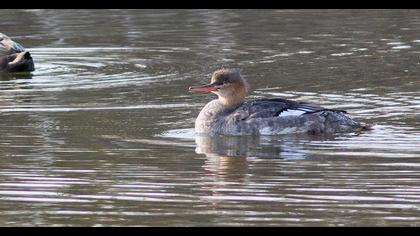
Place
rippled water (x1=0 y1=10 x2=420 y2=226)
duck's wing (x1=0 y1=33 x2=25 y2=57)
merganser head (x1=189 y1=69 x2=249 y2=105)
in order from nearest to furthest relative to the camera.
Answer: rippled water (x1=0 y1=10 x2=420 y2=226) < merganser head (x1=189 y1=69 x2=249 y2=105) < duck's wing (x1=0 y1=33 x2=25 y2=57)

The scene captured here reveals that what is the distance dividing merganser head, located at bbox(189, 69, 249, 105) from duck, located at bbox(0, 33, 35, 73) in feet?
17.0

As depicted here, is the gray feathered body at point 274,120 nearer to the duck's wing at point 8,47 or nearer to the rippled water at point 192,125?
the rippled water at point 192,125

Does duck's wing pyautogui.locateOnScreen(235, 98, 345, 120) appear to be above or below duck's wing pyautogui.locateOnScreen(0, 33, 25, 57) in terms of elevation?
above

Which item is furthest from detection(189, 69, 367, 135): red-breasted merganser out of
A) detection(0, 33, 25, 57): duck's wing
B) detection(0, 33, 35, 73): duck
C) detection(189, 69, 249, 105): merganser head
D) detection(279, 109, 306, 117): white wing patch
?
detection(0, 33, 25, 57): duck's wing

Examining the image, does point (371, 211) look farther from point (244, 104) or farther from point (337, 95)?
point (337, 95)

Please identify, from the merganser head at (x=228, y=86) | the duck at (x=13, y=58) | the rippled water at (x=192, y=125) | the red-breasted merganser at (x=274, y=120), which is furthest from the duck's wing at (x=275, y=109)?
the duck at (x=13, y=58)

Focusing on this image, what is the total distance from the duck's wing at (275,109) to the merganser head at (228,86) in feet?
1.28

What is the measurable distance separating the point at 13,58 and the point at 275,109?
668cm

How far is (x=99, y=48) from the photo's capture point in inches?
831

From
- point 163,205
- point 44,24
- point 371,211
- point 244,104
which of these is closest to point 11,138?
point 244,104

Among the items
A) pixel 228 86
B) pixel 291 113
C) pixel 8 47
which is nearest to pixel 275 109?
pixel 291 113

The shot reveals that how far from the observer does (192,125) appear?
1391cm

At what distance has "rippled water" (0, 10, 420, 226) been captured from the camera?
9398 millimetres

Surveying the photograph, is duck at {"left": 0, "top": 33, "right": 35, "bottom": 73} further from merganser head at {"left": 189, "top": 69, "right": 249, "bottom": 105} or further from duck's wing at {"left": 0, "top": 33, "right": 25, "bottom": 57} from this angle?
merganser head at {"left": 189, "top": 69, "right": 249, "bottom": 105}
